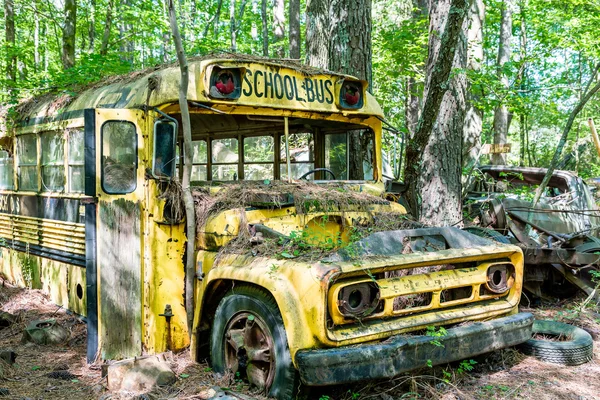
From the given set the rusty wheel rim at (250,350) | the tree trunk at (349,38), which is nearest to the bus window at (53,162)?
the rusty wheel rim at (250,350)

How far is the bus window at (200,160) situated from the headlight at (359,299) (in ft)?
9.31

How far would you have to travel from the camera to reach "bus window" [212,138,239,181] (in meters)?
5.52

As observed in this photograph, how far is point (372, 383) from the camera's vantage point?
3.50 metres

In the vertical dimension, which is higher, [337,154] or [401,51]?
[401,51]

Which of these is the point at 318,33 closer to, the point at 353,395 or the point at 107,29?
the point at 353,395

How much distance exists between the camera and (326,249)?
357 cm

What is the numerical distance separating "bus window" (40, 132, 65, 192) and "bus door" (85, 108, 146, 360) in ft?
4.68

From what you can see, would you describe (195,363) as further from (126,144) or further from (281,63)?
(281,63)

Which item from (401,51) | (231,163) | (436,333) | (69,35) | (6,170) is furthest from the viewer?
(401,51)

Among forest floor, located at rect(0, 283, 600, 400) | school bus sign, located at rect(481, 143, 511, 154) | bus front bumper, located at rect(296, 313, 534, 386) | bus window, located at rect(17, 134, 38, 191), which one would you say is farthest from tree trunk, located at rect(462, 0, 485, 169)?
bus window, located at rect(17, 134, 38, 191)

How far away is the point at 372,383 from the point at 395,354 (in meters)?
0.38

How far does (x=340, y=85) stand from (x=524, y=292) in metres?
3.37

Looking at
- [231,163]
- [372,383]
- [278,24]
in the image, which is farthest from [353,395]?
[278,24]

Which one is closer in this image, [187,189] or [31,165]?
[187,189]
